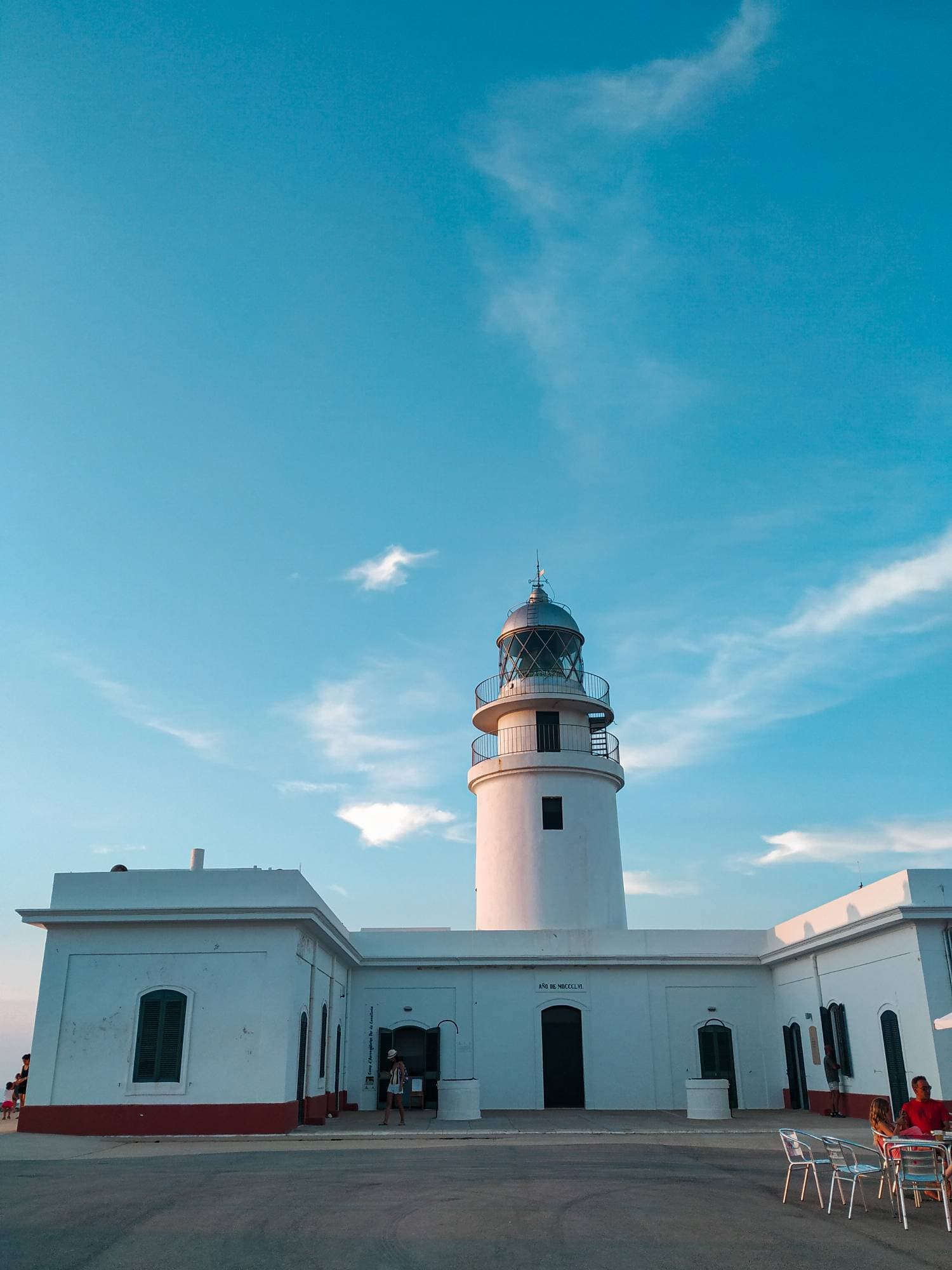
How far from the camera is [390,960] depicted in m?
22.7

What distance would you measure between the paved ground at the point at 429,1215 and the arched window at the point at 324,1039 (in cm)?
556

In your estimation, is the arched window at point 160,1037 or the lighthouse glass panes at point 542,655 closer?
the arched window at point 160,1037

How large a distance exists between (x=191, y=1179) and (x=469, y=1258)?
4744 mm

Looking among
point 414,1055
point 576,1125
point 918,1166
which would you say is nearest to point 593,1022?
point 414,1055

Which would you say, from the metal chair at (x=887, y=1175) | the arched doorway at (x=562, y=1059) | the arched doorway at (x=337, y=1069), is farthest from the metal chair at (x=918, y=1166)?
the arched doorway at (x=562, y=1059)

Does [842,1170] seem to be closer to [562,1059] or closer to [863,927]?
[863,927]

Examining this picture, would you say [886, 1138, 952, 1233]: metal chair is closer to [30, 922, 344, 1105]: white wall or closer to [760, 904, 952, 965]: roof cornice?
[760, 904, 952, 965]: roof cornice

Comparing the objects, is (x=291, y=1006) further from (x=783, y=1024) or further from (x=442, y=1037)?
(x=783, y=1024)

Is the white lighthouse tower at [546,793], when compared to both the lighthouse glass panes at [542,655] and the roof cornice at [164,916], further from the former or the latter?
the roof cornice at [164,916]

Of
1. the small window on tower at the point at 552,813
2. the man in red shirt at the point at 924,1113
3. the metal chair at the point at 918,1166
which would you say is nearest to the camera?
the metal chair at the point at 918,1166

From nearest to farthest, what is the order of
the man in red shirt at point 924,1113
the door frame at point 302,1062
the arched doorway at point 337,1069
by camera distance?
the man in red shirt at point 924,1113, the door frame at point 302,1062, the arched doorway at point 337,1069

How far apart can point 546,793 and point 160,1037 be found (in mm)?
11435

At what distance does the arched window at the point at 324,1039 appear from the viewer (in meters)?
19.0

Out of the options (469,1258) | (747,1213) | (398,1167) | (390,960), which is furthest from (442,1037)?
(469,1258)
